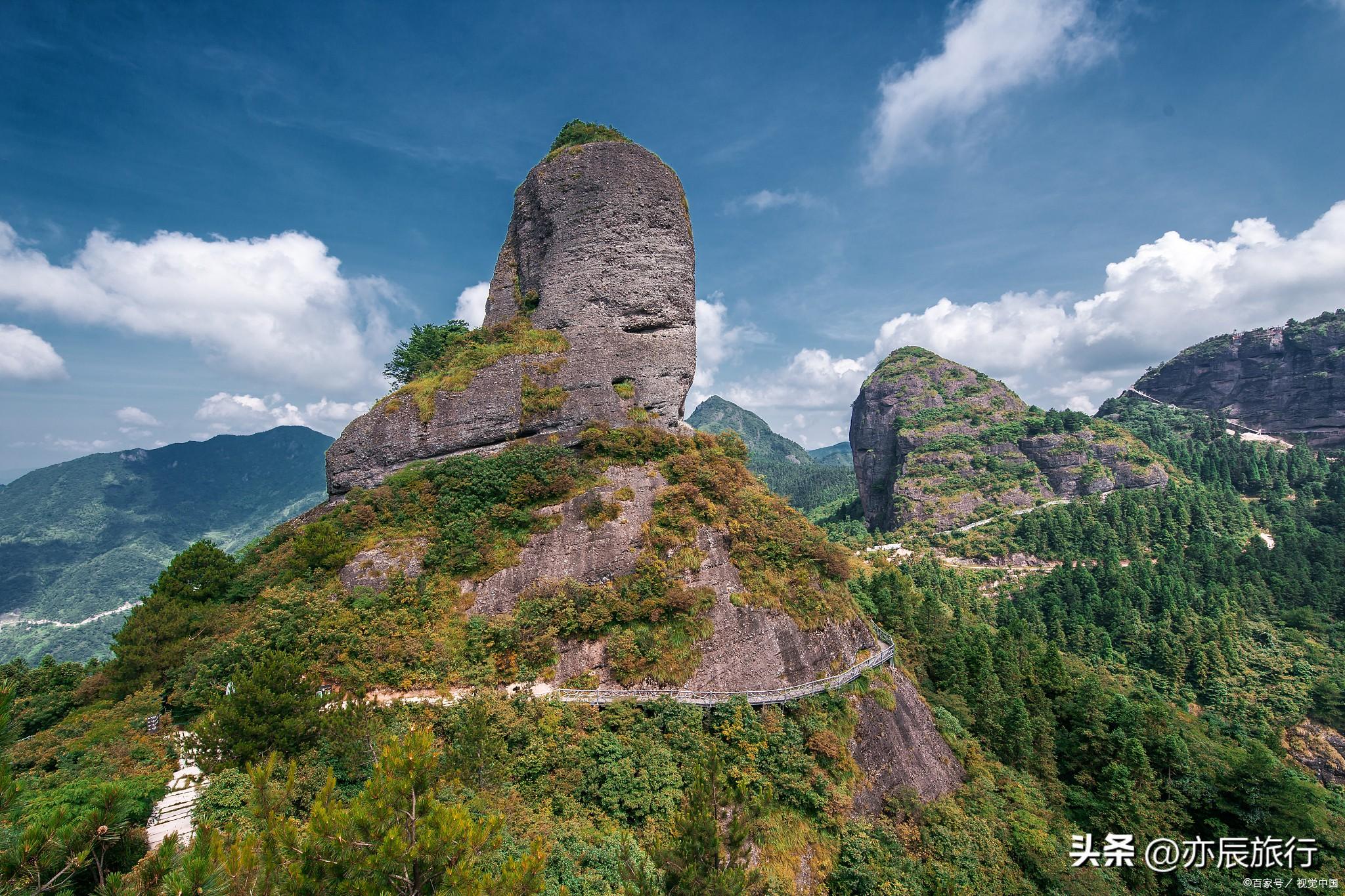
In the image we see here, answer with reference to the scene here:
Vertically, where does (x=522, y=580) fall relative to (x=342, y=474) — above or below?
below

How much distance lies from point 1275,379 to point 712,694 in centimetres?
18807

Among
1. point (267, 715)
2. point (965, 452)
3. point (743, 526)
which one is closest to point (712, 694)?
point (743, 526)

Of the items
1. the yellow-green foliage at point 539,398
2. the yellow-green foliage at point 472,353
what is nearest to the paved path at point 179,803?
the yellow-green foliage at point 472,353

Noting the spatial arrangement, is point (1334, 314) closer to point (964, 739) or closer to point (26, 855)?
point (964, 739)

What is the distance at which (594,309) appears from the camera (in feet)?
95.0

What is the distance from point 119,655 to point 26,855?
16.6m

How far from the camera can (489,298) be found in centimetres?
3341

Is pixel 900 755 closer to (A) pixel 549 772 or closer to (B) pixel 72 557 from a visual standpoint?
(A) pixel 549 772

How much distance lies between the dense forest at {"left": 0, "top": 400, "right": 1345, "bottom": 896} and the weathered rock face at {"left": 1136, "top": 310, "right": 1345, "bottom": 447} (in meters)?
141

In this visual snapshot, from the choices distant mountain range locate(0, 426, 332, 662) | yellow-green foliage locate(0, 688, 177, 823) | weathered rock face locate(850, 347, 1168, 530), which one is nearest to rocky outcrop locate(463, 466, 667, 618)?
yellow-green foliage locate(0, 688, 177, 823)

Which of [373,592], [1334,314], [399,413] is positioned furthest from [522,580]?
[1334,314]

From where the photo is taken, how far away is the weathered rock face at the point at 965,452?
91875mm

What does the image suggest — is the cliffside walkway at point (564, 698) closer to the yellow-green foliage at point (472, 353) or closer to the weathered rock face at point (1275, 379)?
the yellow-green foliage at point (472, 353)

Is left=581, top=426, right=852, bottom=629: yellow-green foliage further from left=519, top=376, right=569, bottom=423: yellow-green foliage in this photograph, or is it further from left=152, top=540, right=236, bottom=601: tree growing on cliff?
left=152, top=540, right=236, bottom=601: tree growing on cliff
